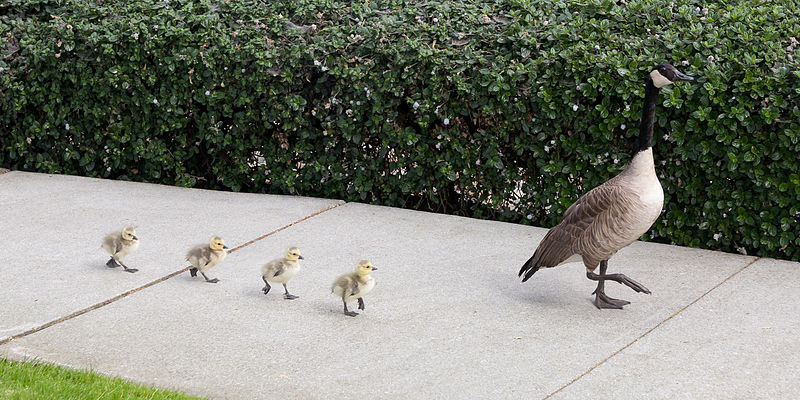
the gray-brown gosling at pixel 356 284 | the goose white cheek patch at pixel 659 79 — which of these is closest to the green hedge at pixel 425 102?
the goose white cheek patch at pixel 659 79

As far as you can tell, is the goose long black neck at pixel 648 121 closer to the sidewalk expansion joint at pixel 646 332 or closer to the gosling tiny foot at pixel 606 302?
the gosling tiny foot at pixel 606 302

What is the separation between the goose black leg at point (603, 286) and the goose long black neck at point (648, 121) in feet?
2.36

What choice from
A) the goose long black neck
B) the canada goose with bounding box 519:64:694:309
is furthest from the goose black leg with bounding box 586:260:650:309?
the goose long black neck

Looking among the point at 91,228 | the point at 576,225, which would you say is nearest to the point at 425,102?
the point at 576,225

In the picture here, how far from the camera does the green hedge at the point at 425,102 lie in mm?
6578

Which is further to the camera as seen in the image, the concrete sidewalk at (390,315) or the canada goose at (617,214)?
the canada goose at (617,214)

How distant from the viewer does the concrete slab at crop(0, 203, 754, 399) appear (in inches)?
192

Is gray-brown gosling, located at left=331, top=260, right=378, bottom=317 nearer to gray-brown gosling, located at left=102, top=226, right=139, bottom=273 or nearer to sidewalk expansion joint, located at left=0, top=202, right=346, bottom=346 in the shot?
sidewalk expansion joint, located at left=0, top=202, right=346, bottom=346

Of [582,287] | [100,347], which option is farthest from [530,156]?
[100,347]

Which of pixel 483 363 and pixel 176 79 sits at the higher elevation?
pixel 176 79

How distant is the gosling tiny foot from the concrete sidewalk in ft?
0.12

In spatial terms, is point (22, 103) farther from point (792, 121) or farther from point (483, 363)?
point (792, 121)

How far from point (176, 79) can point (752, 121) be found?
460 centimetres

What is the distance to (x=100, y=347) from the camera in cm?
524
